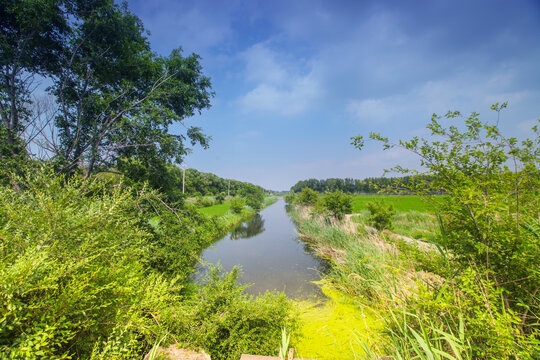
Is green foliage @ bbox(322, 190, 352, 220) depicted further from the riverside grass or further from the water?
the water

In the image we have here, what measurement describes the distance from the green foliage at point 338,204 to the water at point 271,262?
3411 millimetres

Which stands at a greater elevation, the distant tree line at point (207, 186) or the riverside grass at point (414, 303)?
the distant tree line at point (207, 186)

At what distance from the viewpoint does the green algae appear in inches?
132

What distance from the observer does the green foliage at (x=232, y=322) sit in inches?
112

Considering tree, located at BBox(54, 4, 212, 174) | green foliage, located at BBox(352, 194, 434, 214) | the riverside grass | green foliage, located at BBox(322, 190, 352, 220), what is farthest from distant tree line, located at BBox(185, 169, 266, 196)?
tree, located at BBox(54, 4, 212, 174)

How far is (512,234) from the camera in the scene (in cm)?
157

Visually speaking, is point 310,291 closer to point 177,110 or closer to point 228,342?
point 228,342

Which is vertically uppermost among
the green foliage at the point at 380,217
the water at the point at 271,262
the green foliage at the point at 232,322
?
the green foliage at the point at 380,217

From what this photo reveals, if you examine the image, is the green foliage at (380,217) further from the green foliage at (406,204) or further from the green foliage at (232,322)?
the green foliage at (232,322)

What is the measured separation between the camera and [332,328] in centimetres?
421

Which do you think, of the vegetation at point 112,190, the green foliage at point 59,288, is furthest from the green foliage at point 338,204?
the green foliage at point 59,288

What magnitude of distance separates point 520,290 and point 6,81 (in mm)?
11925

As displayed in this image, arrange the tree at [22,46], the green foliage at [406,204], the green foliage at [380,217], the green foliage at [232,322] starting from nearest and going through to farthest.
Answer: the green foliage at [406,204], the green foliage at [232,322], the tree at [22,46], the green foliage at [380,217]

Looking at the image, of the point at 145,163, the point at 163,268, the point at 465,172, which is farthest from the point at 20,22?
the point at 465,172
